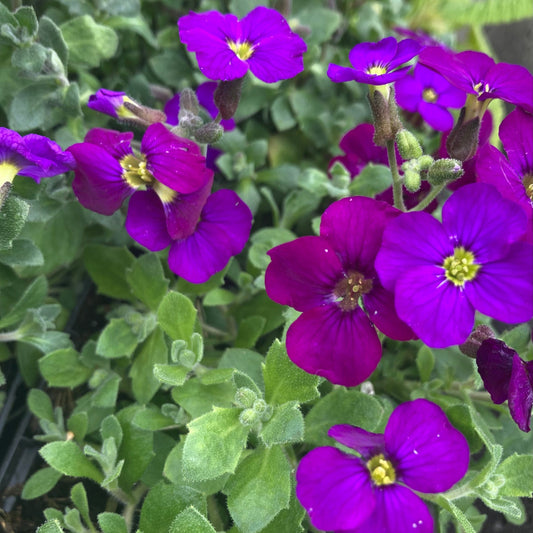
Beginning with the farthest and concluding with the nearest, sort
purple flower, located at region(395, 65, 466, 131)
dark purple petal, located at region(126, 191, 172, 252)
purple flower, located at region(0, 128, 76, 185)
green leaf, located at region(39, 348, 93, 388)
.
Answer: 1. purple flower, located at region(395, 65, 466, 131)
2. green leaf, located at region(39, 348, 93, 388)
3. dark purple petal, located at region(126, 191, 172, 252)
4. purple flower, located at region(0, 128, 76, 185)

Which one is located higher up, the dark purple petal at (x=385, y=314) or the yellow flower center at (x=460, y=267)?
the yellow flower center at (x=460, y=267)

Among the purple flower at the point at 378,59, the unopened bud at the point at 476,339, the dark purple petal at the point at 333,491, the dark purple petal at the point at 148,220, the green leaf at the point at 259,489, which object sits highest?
the purple flower at the point at 378,59

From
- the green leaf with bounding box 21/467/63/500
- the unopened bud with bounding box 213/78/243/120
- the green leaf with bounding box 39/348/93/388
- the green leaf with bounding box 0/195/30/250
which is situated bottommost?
the green leaf with bounding box 21/467/63/500

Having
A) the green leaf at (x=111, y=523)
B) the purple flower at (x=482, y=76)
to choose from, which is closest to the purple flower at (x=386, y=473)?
the green leaf at (x=111, y=523)

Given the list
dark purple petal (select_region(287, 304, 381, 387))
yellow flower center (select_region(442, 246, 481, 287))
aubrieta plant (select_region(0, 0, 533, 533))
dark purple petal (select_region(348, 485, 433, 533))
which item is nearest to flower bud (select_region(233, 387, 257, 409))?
aubrieta plant (select_region(0, 0, 533, 533))

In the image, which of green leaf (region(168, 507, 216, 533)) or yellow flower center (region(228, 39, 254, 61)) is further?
yellow flower center (region(228, 39, 254, 61))

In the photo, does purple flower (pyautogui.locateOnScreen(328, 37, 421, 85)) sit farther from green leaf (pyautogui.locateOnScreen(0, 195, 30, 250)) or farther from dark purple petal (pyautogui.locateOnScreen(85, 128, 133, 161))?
green leaf (pyautogui.locateOnScreen(0, 195, 30, 250))

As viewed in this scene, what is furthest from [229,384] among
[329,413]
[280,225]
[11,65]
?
[11,65]

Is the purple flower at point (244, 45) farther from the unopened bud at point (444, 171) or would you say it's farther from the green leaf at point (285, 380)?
the green leaf at point (285, 380)

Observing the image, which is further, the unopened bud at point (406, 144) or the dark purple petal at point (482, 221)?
the unopened bud at point (406, 144)
